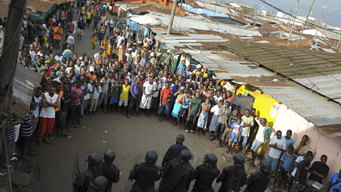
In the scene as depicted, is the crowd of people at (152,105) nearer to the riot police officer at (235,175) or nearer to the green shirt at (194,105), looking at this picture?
the green shirt at (194,105)

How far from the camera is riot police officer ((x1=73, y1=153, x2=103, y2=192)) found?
4.95 m

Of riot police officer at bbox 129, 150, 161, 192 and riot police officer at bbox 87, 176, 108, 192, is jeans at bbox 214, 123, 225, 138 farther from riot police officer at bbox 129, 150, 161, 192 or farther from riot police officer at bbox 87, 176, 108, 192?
riot police officer at bbox 87, 176, 108, 192

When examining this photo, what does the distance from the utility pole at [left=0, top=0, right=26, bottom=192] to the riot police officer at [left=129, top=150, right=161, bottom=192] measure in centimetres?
252

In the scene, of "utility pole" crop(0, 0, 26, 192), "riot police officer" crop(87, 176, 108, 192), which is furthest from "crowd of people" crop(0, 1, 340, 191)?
"utility pole" crop(0, 0, 26, 192)

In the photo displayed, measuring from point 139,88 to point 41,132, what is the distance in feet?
13.3

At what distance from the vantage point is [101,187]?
174 inches

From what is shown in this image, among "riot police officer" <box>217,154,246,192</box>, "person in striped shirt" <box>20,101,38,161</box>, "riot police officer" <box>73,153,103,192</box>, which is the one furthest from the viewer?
"person in striped shirt" <box>20,101,38,161</box>

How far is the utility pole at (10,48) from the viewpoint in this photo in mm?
3146

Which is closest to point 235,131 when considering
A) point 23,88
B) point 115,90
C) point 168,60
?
point 115,90

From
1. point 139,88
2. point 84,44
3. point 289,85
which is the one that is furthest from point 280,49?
point 84,44

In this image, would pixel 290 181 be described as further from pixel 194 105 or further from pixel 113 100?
pixel 113 100

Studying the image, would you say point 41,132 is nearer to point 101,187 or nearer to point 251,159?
point 101,187

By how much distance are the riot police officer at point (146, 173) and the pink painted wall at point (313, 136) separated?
16.9 ft

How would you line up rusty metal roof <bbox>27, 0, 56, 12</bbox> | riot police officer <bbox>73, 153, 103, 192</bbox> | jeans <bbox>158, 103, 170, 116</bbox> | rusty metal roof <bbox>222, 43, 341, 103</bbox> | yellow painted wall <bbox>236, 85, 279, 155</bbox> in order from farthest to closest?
rusty metal roof <bbox>27, 0, 56, 12</bbox> < jeans <bbox>158, 103, 170, 116</bbox> < rusty metal roof <bbox>222, 43, 341, 103</bbox> < yellow painted wall <bbox>236, 85, 279, 155</bbox> < riot police officer <bbox>73, 153, 103, 192</bbox>
